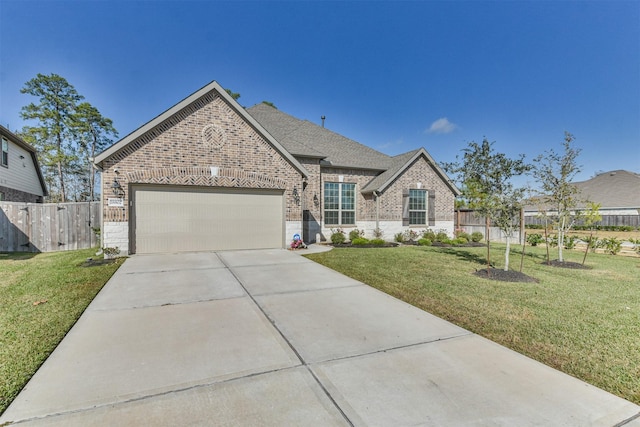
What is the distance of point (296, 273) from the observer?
22.4 feet

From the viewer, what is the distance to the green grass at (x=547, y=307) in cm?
298

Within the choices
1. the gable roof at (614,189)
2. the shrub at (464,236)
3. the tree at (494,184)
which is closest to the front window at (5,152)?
the tree at (494,184)

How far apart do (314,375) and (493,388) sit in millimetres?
1593

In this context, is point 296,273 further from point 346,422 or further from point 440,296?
point 346,422

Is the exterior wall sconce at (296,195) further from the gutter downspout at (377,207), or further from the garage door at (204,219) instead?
the gutter downspout at (377,207)

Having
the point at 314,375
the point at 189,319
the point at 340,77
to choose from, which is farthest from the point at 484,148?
the point at 340,77

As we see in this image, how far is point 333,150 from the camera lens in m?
14.8

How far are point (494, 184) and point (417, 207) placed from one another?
26.3 ft

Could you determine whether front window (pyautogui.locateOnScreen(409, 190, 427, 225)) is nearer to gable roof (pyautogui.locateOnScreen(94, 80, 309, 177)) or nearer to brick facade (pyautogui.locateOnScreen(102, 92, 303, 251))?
gable roof (pyautogui.locateOnScreen(94, 80, 309, 177))

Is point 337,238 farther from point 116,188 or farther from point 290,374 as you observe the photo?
point 290,374

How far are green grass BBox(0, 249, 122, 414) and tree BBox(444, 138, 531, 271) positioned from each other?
8.70 metres

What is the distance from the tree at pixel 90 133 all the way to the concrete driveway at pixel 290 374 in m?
30.6

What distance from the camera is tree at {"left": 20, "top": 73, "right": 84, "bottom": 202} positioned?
24094 millimetres

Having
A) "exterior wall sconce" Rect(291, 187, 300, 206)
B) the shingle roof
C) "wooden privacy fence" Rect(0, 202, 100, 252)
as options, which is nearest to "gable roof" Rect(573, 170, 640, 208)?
the shingle roof
